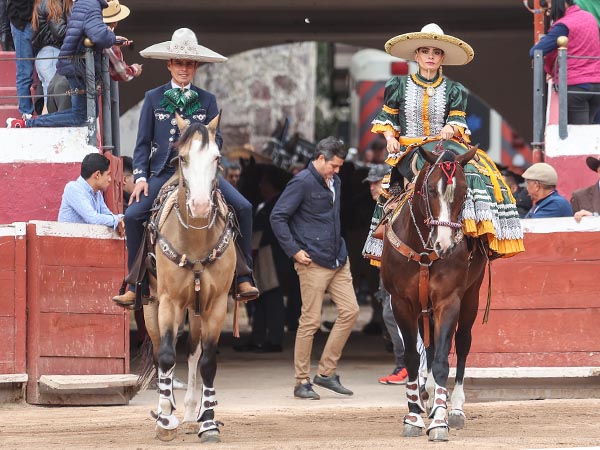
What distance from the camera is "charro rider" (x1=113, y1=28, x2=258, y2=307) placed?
10008 mm

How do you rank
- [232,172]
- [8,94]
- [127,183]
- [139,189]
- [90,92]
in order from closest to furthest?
[139,189] < [90,92] < [127,183] < [8,94] < [232,172]

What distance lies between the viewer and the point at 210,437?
366 inches

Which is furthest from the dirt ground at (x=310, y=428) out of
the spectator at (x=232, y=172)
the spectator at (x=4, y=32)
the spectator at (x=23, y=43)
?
the spectator at (x=232, y=172)

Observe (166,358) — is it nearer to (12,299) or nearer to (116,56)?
(12,299)

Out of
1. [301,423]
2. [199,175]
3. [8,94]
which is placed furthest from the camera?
[8,94]

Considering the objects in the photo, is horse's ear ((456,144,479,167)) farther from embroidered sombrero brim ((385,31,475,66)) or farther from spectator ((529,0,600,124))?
spectator ((529,0,600,124))

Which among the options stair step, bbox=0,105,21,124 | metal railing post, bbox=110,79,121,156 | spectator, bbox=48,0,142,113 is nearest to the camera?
spectator, bbox=48,0,142,113

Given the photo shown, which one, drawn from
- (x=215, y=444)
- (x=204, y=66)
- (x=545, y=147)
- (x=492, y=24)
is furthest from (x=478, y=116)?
(x=215, y=444)

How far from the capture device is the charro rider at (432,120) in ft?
32.4

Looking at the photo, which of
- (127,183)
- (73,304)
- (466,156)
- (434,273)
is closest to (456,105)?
(466,156)

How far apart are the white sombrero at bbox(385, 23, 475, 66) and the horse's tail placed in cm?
325

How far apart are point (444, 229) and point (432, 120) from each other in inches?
51.6

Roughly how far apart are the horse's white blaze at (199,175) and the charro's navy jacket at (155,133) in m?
1.00

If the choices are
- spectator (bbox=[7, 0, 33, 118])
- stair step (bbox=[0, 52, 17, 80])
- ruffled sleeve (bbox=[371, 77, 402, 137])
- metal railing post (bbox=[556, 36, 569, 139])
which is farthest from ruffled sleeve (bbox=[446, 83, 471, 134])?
stair step (bbox=[0, 52, 17, 80])
